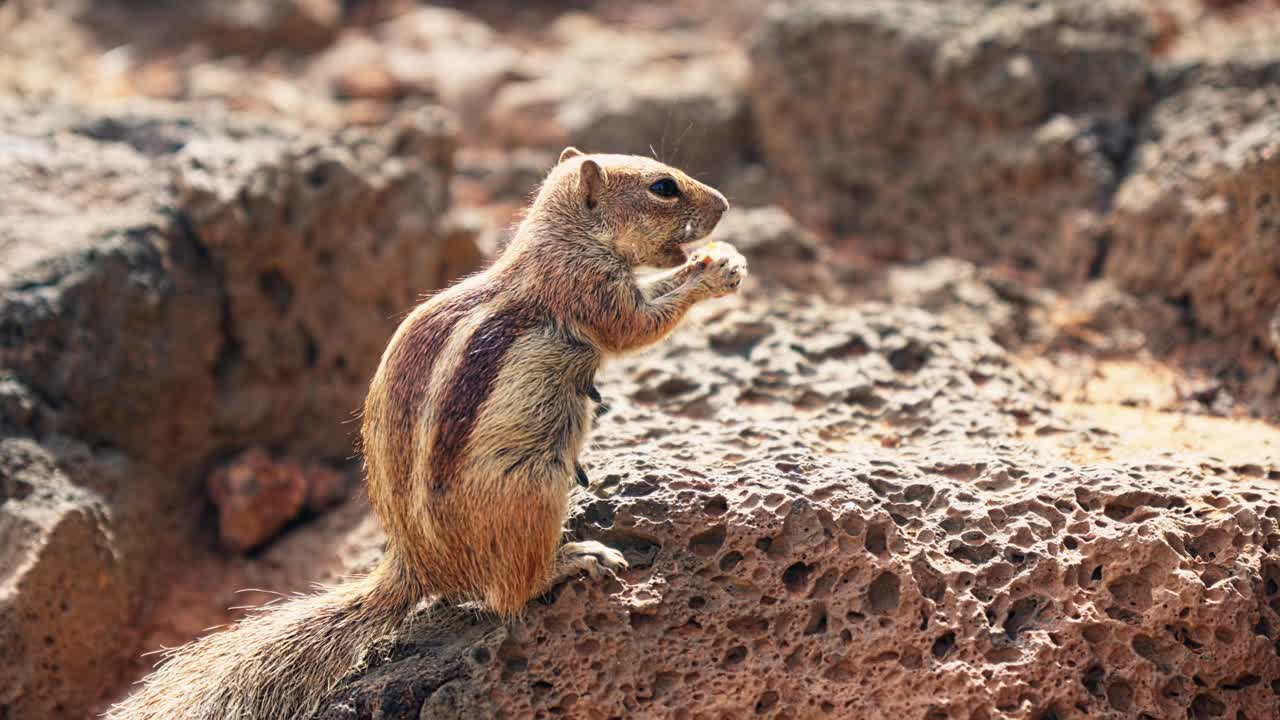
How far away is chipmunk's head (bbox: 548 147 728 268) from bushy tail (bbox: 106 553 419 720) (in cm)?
158

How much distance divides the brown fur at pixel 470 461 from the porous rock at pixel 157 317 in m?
1.45

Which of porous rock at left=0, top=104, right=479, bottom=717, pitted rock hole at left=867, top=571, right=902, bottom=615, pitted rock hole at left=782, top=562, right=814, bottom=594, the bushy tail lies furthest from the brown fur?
porous rock at left=0, top=104, right=479, bottom=717

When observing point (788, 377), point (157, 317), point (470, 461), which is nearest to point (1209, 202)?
point (788, 377)

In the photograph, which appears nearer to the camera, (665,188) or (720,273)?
(720,273)

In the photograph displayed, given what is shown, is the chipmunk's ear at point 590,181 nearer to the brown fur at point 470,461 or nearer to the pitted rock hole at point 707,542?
the brown fur at point 470,461

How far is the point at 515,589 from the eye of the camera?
366 centimetres

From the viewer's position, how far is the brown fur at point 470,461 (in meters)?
3.67

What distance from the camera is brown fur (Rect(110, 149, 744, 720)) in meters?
3.67

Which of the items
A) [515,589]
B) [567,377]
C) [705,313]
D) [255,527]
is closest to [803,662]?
[515,589]

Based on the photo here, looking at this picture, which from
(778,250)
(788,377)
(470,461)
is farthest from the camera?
(778,250)

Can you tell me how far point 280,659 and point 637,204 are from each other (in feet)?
7.29

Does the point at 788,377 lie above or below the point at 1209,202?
below

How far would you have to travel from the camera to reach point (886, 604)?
3754 mm

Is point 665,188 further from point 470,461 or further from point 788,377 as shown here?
point 470,461
